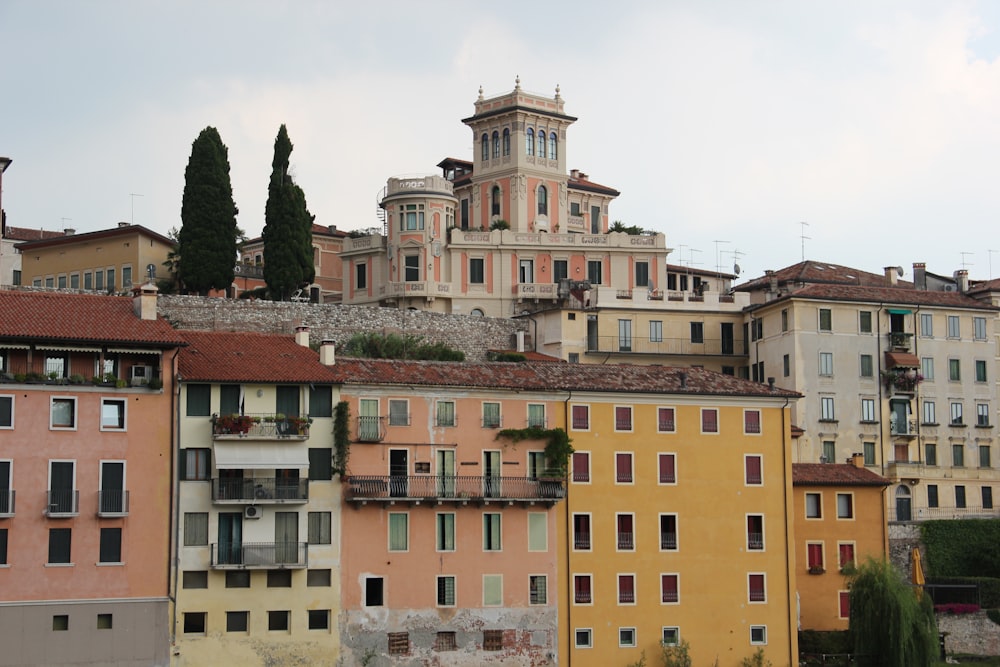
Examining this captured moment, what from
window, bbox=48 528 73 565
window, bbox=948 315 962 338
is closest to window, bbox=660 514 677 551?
window, bbox=48 528 73 565

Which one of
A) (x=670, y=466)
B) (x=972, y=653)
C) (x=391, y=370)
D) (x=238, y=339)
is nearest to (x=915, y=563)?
(x=972, y=653)

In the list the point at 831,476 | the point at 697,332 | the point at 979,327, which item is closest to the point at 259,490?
the point at 831,476

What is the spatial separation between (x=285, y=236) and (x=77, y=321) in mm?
31483

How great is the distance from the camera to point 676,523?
69.7m

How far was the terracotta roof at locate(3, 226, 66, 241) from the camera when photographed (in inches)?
4623

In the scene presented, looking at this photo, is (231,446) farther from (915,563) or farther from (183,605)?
(915,563)

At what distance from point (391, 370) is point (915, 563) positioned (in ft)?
87.2

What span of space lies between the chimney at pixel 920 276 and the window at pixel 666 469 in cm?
3967

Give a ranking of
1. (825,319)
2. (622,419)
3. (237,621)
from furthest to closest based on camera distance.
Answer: (825,319)
(622,419)
(237,621)

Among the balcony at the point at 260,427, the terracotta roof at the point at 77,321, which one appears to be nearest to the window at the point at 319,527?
the balcony at the point at 260,427

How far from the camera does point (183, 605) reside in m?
61.3

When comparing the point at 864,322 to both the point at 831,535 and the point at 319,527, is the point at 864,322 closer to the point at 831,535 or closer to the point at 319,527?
the point at 831,535

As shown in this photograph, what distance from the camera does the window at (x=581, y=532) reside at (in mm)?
68125

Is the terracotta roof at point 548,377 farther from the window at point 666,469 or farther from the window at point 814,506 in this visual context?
the window at point 814,506
